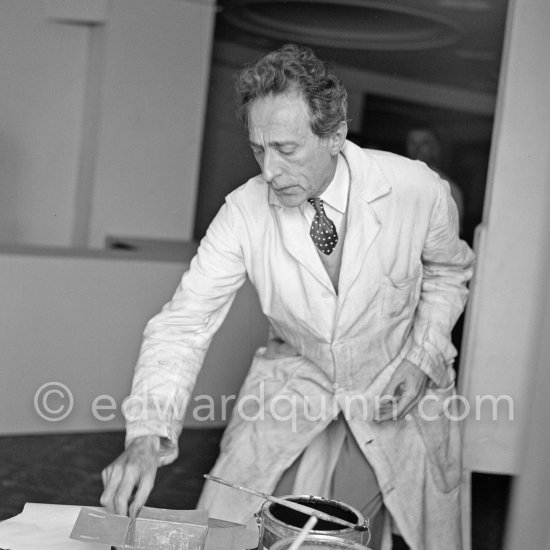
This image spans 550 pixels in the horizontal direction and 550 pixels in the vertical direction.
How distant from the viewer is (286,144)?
206 cm

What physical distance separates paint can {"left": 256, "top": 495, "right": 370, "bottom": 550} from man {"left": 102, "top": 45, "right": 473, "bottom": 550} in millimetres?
552

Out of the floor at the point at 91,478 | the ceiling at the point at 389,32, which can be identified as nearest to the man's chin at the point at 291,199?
the floor at the point at 91,478

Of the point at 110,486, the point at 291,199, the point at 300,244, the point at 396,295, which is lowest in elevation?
the point at 110,486

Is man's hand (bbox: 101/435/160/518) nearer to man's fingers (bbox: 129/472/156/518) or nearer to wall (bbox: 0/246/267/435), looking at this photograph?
man's fingers (bbox: 129/472/156/518)

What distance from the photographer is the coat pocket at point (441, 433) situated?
2.53m

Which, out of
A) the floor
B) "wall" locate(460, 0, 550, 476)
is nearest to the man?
"wall" locate(460, 0, 550, 476)

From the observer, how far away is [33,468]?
4.39 m

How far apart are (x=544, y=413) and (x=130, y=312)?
2919mm

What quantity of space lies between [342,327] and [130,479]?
2.57 feet

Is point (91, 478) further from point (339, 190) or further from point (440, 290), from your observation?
point (339, 190)

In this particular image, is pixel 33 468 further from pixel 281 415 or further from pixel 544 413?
pixel 544 413

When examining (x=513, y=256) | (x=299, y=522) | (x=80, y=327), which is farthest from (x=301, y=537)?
(x=80, y=327)

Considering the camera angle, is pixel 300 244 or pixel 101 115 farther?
pixel 101 115

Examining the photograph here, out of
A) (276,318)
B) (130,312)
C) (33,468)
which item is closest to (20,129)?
(130,312)
